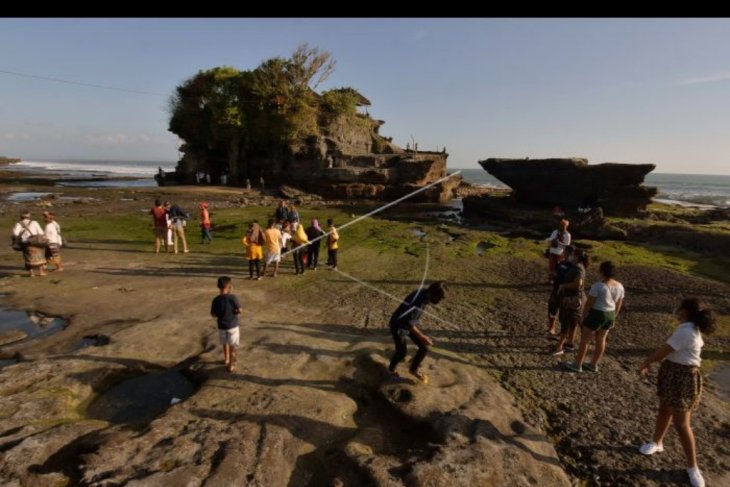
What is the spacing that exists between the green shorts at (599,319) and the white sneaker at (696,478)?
2604 millimetres

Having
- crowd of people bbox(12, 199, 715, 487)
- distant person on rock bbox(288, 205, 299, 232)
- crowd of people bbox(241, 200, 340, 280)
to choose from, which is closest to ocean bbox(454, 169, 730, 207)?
distant person on rock bbox(288, 205, 299, 232)

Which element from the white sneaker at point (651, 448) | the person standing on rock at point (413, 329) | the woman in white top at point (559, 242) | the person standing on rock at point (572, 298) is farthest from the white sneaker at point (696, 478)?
the woman in white top at point (559, 242)

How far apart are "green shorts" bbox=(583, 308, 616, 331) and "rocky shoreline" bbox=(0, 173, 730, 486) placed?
886mm

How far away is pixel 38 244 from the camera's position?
11867mm

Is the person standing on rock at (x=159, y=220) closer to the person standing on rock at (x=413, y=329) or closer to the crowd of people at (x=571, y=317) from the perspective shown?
the crowd of people at (x=571, y=317)

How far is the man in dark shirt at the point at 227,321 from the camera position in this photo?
6680mm

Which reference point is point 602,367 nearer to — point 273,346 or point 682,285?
point 273,346

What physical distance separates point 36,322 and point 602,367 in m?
11.6

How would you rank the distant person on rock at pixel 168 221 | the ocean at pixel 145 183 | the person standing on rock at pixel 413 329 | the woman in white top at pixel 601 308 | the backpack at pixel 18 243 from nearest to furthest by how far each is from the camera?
the person standing on rock at pixel 413 329 < the woman in white top at pixel 601 308 < the backpack at pixel 18 243 < the distant person on rock at pixel 168 221 < the ocean at pixel 145 183

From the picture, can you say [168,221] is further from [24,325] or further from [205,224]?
[24,325]

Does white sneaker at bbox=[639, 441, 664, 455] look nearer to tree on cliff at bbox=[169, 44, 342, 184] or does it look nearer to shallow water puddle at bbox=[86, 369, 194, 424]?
shallow water puddle at bbox=[86, 369, 194, 424]

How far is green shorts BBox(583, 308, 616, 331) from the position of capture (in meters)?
7.05

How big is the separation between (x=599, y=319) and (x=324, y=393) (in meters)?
4.86

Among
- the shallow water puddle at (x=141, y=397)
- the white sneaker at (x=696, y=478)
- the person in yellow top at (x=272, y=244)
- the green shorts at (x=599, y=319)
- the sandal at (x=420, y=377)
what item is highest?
the person in yellow top at (x=272, y=244)
